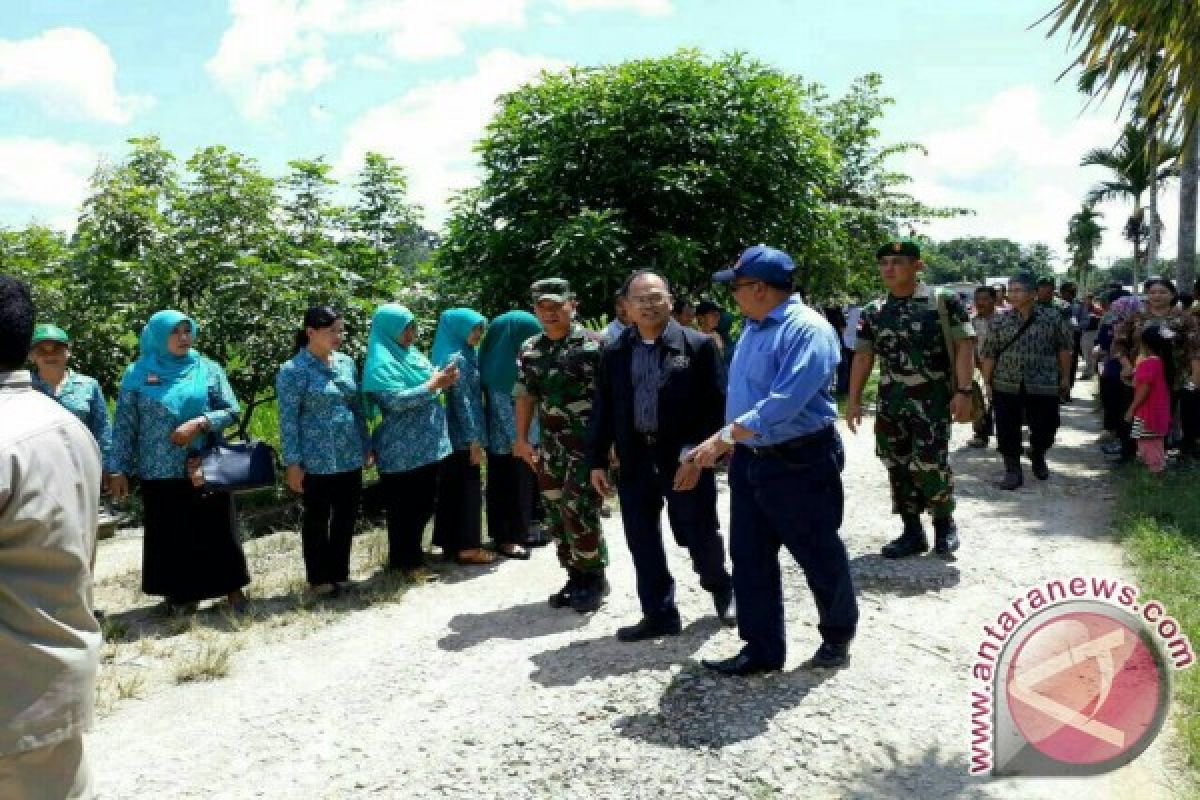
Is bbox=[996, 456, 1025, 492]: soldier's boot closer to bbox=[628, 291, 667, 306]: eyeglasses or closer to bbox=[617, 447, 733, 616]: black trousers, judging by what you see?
bbox=[617, 447, 733, 616]: black trousers

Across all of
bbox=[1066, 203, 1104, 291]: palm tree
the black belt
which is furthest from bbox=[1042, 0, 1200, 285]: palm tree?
bbox=[1066, 203, 1104, 291]: palm tree

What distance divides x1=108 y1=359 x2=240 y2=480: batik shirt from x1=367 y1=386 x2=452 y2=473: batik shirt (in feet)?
3.11

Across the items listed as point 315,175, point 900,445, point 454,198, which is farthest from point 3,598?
point 454,198

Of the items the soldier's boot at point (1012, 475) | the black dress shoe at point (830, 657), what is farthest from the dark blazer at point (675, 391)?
the soldier's boot at point (1012, 475)

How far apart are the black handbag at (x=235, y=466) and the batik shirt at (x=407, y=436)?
0.66 m

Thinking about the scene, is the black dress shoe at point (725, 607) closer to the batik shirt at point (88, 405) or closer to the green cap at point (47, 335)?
the batik shirt at point (88, 405)

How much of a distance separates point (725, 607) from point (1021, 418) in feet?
13.9

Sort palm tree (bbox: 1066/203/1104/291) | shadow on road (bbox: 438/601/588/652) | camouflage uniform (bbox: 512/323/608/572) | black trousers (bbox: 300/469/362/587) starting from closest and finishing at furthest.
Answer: shadow on road (bbox: 438/601/588/652) → camouflage uniform (bbox: 512/323/608/572) → black trousers (bbox: 300/469/362/587) → palm tree (bbox: 1066/203/1104/291)

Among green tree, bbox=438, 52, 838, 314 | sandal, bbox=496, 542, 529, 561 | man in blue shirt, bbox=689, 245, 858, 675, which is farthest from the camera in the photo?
green tree, bbox=438, 52, 838, 314

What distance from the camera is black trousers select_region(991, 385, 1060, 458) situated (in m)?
7.56

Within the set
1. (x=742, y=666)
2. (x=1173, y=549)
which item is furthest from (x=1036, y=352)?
(x=742, y=666)

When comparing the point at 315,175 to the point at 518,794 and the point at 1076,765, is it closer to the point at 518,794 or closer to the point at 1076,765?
the point at 518,794

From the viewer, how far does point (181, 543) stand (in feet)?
17.2

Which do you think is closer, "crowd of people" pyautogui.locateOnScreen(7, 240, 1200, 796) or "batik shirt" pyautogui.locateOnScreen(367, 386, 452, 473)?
"crowd of people" pyautogui.locateOnScreen(7, 240, 1200, 796)
